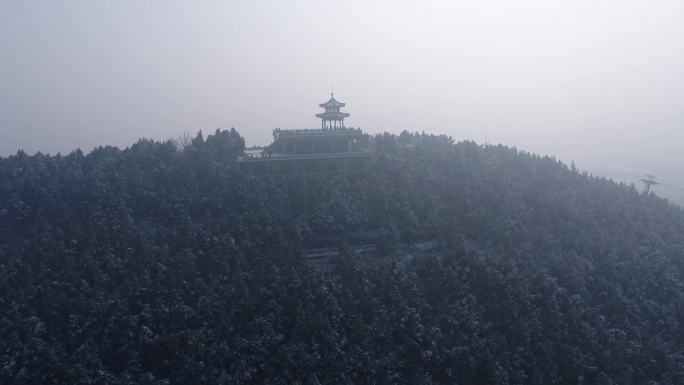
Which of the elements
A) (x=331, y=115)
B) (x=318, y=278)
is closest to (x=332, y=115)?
(x=331, y=115)

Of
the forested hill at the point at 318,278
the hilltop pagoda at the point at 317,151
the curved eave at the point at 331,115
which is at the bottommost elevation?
the forested hill at the point at 318,278

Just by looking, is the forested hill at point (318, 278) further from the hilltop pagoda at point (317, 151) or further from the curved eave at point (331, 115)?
the curved eave at point (331, 115)

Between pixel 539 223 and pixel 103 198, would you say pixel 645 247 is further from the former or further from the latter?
pixel 103 198

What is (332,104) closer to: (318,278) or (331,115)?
(331,115)

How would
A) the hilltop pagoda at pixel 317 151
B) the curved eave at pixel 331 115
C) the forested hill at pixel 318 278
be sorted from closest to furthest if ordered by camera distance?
1. the forested hill at pixel 318 278
2. the hilltop pagoda at pixel 317 151
3. the curved eave at pixel 331 115

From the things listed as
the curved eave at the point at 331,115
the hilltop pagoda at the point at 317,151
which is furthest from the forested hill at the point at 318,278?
the curved eave at the point at 331,115

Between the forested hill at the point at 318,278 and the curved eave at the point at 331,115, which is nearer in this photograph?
the forested hill at the point at 318,278

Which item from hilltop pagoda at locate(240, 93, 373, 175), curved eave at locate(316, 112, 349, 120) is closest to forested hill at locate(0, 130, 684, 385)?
hilltop pagoda at locate(240, 93, 373, 175)

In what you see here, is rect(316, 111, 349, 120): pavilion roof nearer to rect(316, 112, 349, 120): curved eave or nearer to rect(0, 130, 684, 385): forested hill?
rect(316, 112, 349, 120): curved eave
